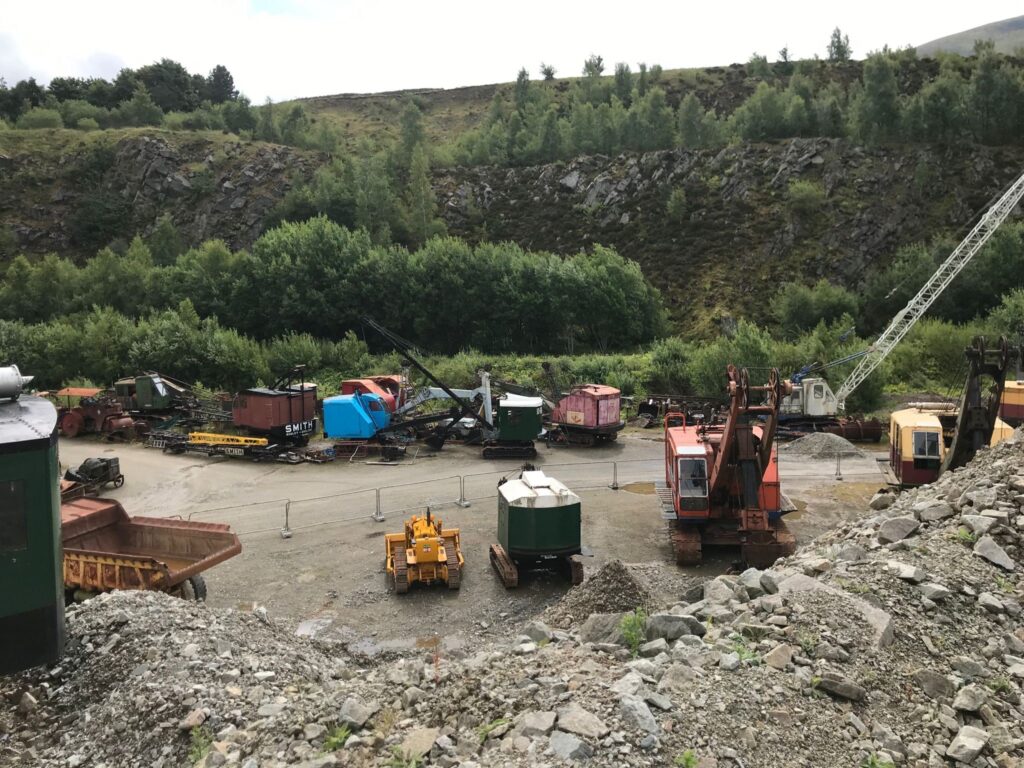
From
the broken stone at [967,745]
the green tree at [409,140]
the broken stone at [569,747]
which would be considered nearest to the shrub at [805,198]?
the green tree at [409,140]

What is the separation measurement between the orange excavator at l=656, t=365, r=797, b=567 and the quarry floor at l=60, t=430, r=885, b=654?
0.61m

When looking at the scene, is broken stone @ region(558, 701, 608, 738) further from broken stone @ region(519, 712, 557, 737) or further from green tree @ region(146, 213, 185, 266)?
green tree @ region(146, 213, 185, 266)

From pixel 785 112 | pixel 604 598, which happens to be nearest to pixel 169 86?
pixel 785 112

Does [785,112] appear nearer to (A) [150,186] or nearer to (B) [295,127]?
(B) [295,127]

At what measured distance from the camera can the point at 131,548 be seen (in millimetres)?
13602

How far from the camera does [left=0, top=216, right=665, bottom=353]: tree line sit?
48.6 metres

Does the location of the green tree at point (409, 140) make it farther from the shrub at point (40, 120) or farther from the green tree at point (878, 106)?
the green tree at point (878, 106)

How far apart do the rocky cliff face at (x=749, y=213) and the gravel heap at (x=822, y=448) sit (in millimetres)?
27653

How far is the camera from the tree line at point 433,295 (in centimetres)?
4859

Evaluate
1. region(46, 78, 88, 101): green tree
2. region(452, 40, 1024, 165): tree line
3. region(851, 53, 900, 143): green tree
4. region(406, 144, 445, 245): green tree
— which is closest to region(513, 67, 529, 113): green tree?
region(452, 40, 1024, 165): tree line

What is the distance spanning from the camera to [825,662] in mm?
6508

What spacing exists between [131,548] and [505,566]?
681cm

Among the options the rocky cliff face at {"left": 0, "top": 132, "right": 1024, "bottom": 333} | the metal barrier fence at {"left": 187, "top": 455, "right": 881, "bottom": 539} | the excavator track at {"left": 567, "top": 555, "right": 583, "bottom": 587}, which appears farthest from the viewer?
the rocky cliff face at {"left": 0, "top": 132, "right": 1024, "bottom": 333}

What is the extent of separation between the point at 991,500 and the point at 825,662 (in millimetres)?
4496
